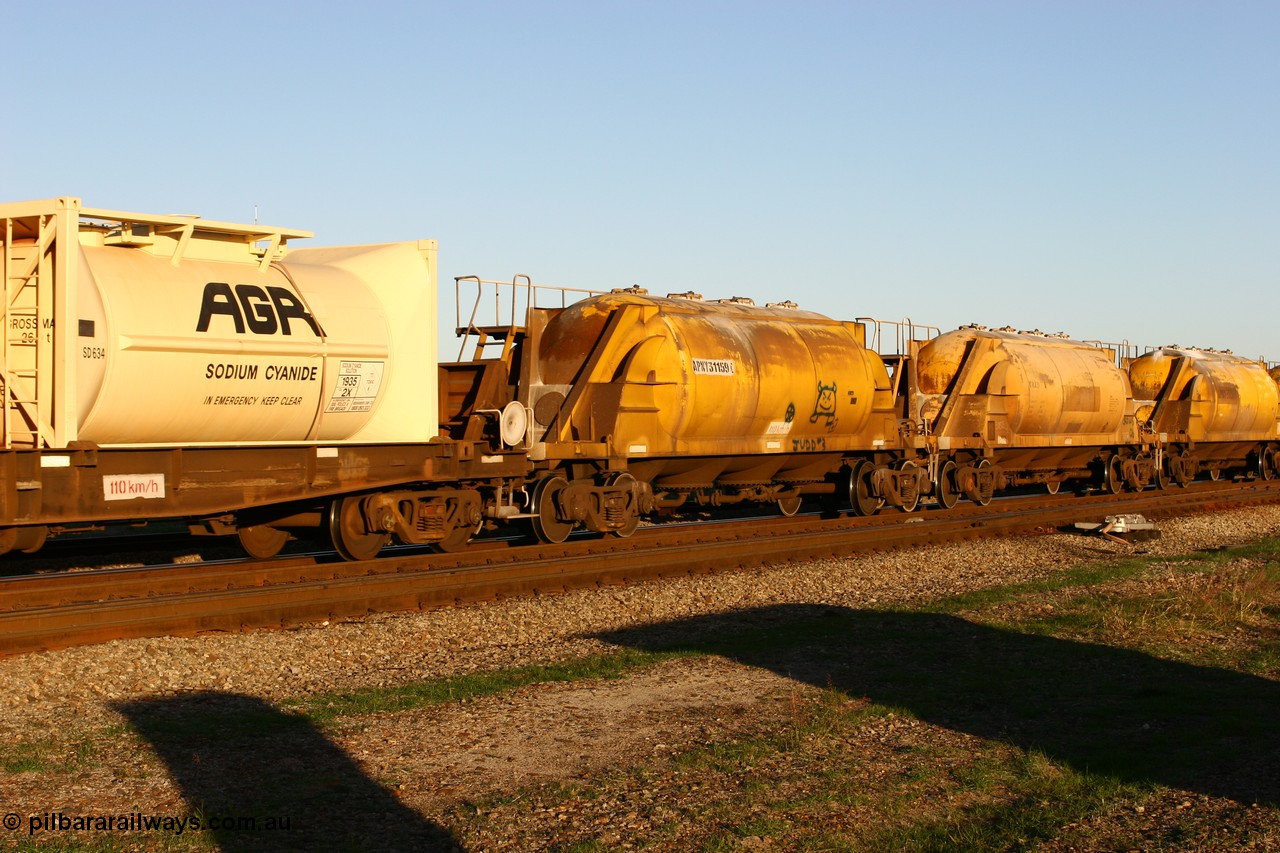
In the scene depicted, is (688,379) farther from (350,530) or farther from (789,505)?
(789,505)

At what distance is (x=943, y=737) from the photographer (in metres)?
7.79

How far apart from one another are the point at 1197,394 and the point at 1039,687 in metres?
27.4

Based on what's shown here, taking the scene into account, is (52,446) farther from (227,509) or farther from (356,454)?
(356,454)

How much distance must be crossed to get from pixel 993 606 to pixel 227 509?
8.16 m

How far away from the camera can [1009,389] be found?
26172 millimetres

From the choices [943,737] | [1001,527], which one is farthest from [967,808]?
[1001,527]

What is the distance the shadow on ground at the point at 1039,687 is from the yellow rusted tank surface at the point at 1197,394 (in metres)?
23.4

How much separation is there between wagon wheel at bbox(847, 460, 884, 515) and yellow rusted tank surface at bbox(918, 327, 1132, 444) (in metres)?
2.45

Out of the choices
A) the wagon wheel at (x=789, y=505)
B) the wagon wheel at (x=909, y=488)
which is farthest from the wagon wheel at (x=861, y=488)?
the wagon wheel at (x=789, y=505)

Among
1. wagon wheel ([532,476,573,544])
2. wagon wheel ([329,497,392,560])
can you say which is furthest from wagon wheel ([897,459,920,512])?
wagon wheel ([329,497,392,560])

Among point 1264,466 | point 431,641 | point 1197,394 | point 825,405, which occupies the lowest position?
point 431,641

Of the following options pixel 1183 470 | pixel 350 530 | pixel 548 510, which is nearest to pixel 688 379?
pixel 548 510

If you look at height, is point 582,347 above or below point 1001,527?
above

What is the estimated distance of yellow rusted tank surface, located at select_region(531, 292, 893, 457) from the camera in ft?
58.1
